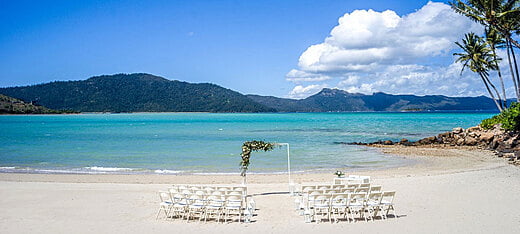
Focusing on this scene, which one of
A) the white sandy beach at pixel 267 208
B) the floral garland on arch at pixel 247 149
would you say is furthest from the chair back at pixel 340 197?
the floral garland on arch at pixel 247 149

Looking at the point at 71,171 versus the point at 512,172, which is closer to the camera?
the point at 512,172

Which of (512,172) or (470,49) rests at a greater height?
(470,49)

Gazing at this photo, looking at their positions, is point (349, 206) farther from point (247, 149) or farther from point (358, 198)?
point (247, 149)

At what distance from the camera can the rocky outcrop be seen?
27.3 metres

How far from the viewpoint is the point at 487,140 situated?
32188mm

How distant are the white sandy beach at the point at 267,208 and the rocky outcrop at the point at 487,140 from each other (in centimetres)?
1118

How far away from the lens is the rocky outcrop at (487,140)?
2727 cm

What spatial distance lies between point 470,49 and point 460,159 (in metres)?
20.1

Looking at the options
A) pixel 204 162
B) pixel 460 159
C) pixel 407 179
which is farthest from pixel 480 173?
pixel 204 162

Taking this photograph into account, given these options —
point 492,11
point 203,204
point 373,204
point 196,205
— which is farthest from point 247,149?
point 492,11

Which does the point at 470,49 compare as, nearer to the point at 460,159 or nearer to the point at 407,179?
the point at 460,159

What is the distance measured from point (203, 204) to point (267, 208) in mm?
2152

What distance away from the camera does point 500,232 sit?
7965 millimetres

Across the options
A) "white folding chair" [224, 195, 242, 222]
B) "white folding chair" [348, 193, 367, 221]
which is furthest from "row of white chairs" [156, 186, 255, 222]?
"white folding chair" [348, 193, 367, 221]
